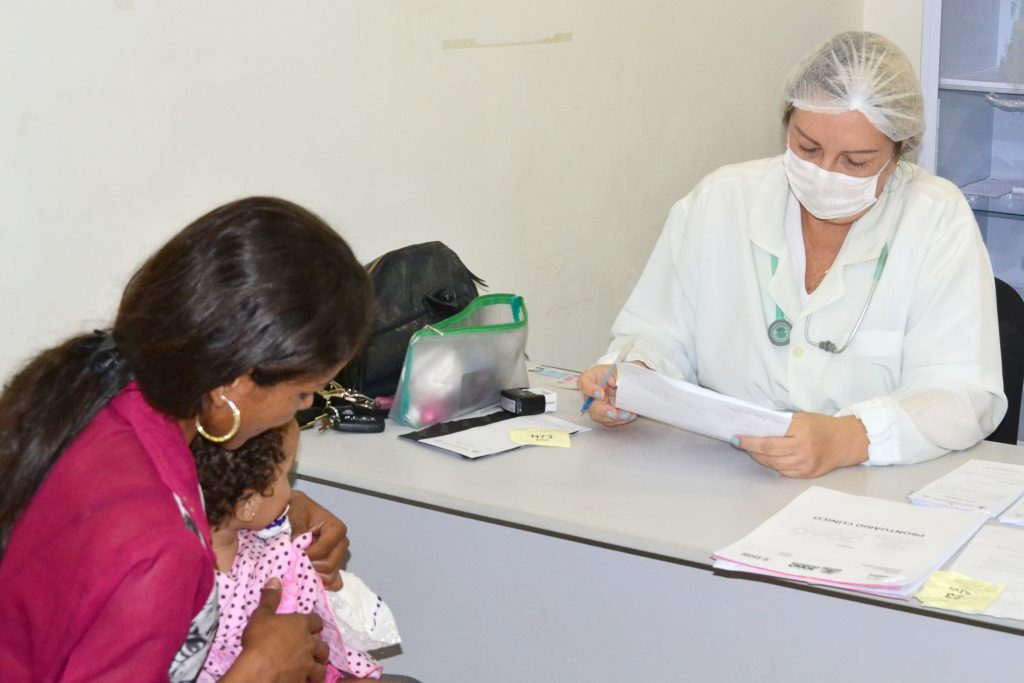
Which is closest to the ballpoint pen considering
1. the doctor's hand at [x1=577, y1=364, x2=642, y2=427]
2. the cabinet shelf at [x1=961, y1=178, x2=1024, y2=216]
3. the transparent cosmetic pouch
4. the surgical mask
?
the doctor's hand at [x1=577, y1=364, x2=642, y2=427]

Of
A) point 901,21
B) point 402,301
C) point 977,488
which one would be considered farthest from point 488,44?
point 901,21

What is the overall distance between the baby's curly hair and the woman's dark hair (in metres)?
0.22

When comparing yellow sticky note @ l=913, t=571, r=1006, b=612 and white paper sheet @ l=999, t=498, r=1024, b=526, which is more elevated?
yellow sticky note @ l=913, t=571, r=1006, b=612

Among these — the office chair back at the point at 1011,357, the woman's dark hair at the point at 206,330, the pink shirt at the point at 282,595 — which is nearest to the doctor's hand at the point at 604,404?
the pink shirt at the point at 282,595

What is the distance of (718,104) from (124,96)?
79.5 inches

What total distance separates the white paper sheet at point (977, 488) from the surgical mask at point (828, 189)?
0.50 metres

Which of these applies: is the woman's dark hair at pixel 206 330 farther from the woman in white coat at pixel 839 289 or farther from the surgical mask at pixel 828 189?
the surgical mask at pixel 828 189

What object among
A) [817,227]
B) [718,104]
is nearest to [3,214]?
[817,227]

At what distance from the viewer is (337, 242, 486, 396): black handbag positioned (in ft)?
7.17

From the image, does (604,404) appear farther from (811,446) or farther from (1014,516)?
(1014,516)

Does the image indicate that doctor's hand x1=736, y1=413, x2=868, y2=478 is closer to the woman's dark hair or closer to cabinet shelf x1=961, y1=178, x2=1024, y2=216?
the woman's dark hair

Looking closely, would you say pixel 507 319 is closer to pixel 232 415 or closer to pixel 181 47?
pixel 181 47

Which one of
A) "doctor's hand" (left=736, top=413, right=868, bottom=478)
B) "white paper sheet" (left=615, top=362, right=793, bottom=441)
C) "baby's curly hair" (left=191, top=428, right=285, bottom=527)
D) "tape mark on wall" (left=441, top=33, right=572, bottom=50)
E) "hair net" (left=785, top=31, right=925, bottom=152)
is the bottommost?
"doctor's hand" (left=736, top=413, right=868, bottom=478)

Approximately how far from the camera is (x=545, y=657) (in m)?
1.89
